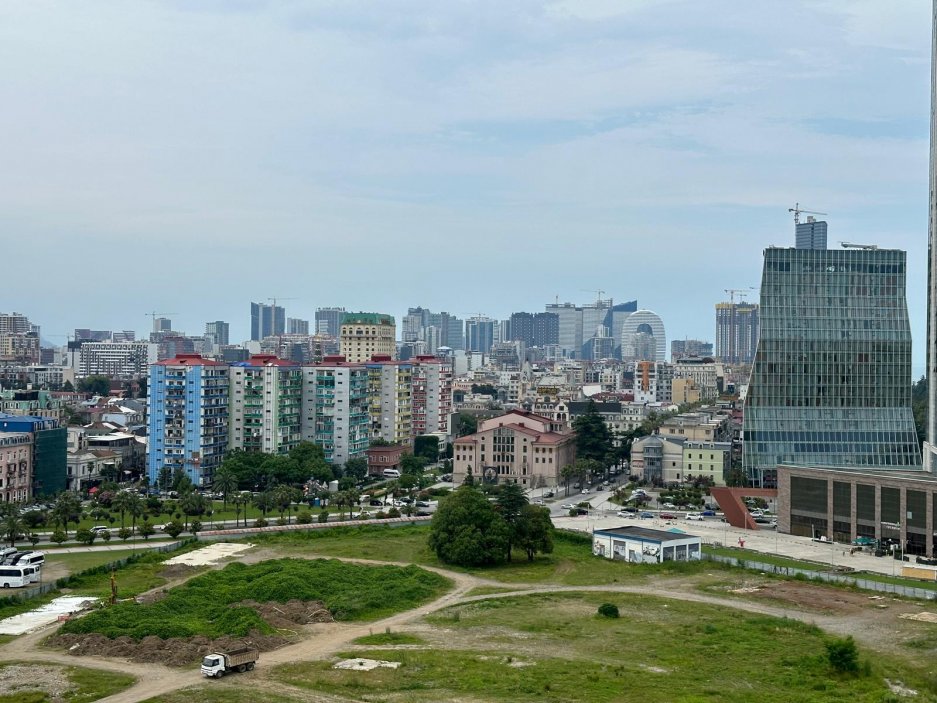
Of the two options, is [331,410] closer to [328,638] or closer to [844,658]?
[328,638]

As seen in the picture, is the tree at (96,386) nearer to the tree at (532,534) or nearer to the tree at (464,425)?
the tree at (464,425)

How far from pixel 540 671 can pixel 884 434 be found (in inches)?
2340

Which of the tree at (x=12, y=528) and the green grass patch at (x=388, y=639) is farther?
the tree at (x=12, y=528)

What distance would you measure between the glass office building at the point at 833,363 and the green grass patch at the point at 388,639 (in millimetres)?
50677

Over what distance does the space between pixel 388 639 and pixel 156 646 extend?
836 centimetres

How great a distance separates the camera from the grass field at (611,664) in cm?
3434

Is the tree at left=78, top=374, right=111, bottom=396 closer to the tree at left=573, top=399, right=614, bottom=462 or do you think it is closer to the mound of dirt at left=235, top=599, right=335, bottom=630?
the tree at left=573, top=399, right=614, bottom=462

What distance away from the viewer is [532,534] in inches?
2288

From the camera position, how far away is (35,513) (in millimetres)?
65750

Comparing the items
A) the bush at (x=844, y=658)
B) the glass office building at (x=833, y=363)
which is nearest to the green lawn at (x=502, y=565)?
the bush at (x=844, y=658)

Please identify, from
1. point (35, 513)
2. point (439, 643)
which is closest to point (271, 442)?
point (35, 513)

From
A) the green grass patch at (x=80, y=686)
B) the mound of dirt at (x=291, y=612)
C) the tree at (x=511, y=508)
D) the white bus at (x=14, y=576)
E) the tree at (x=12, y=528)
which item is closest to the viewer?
the green grass patch at (x=80, y=686)

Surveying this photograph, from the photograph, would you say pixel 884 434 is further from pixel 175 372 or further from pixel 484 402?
pixel 484 402

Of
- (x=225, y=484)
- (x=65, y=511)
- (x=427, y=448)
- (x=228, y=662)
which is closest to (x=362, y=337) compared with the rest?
(x=427, y=448)
